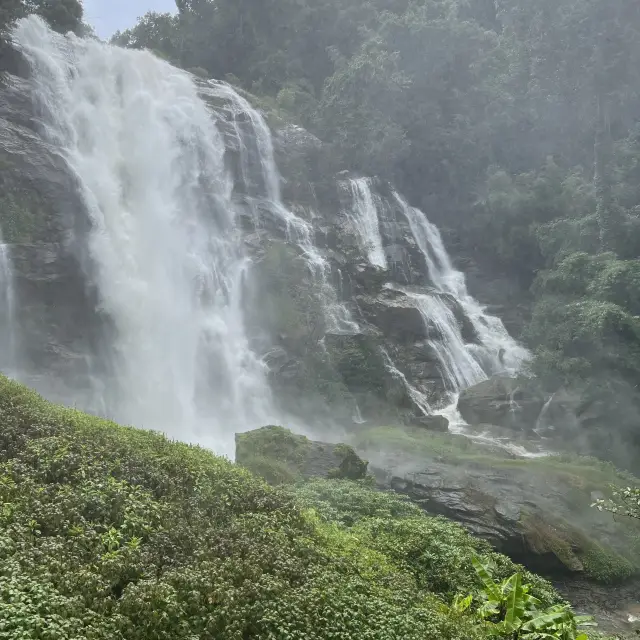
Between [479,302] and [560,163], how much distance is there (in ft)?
37.3

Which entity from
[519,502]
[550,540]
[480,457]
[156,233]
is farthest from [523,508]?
[156,233]

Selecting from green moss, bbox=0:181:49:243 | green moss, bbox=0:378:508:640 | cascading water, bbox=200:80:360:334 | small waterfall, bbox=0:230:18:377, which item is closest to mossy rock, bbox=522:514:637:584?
green moss, bbox=0:378:508:640

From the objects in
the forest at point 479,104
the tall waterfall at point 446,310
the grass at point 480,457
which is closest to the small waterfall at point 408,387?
the tall waterfall at point 446,310

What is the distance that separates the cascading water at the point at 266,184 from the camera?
84.3 feet

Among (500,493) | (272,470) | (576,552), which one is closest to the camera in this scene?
(272,470)

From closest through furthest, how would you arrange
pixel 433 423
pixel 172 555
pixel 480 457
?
pixel 172 555 → pixel 480 457 → pixel 433 423

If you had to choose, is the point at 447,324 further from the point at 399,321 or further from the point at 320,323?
the point at 320,323

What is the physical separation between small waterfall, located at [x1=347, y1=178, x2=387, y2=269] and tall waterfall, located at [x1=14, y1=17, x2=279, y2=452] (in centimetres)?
473

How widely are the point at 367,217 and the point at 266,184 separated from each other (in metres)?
6.05

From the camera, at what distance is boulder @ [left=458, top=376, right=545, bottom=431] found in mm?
21656

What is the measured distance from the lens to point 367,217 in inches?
1277

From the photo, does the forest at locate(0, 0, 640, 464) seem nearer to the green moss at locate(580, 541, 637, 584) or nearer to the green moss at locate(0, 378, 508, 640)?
the green moss at locate(580, 541, 637, 584)

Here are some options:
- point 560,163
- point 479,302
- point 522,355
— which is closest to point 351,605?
point 522,355

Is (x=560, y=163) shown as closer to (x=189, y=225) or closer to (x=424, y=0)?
(x=424, y=0)
